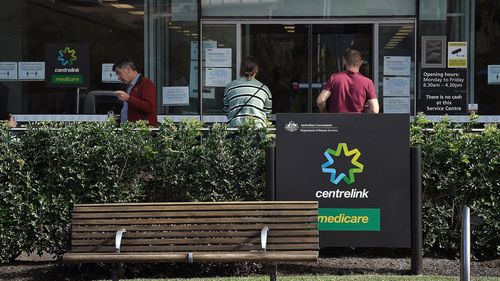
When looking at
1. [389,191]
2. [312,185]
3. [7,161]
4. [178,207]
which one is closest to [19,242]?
[7,161]

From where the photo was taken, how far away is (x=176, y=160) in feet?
27.2

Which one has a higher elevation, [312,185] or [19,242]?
[312,185]

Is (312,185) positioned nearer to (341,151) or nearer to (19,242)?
(341,151)

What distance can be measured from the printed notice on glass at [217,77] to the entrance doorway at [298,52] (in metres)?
0.10

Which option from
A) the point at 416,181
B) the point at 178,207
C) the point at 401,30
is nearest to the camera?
the point at 178,207

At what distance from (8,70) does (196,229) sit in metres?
8.19

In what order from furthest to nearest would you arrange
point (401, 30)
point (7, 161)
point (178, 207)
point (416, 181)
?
point (401, 30)
point (7, 161)
point (416, 181)
point (178, 207)

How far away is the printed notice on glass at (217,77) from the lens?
543 inches

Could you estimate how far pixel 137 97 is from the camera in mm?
9711

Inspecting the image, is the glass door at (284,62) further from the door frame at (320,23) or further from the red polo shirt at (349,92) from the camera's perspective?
the red polo shirt at (349,92)

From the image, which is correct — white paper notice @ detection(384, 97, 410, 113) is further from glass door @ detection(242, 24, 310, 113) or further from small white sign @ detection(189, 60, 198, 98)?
small white sign @ detection(189, 60, 198, 98)

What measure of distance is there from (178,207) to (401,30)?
7.96 m

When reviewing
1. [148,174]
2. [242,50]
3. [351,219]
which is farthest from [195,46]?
[351,219]

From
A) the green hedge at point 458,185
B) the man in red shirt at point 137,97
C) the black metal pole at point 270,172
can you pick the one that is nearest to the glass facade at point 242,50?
the man in red shirt at point 137,97
